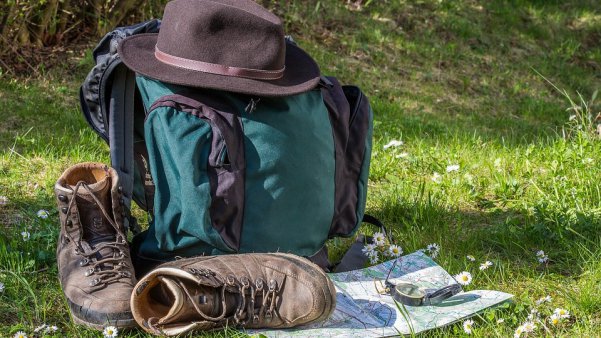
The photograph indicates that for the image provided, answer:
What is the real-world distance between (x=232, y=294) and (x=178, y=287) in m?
0.21

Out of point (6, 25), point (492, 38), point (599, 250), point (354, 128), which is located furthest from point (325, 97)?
point (492, 38)

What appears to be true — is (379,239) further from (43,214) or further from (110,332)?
(43,214)

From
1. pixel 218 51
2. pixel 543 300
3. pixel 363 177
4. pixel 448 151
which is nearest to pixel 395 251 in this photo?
pixel 363 177

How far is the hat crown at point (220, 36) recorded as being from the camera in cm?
281

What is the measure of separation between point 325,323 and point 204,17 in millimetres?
1177

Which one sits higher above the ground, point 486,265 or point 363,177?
point 363,177

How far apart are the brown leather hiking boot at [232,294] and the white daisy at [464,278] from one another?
25.9 inches

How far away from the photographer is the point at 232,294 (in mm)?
2639

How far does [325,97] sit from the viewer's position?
120 inches

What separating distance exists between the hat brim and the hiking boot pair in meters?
0.44

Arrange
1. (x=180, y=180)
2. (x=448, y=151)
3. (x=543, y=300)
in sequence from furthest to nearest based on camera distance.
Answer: (x=448, y=151)
(x=543, y=300)
(x=180, y=180)

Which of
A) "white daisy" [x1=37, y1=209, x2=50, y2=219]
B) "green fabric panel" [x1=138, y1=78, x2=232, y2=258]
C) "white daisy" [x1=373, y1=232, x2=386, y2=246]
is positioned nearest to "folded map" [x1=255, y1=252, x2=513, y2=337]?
"white daisy" [x1=373, y1=232, x2=386, y2=246]

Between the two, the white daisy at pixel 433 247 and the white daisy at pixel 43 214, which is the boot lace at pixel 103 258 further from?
the white daisy at pixel 433 247

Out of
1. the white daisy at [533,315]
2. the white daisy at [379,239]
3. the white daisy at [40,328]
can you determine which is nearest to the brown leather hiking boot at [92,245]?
the white daisy at [40,328]
